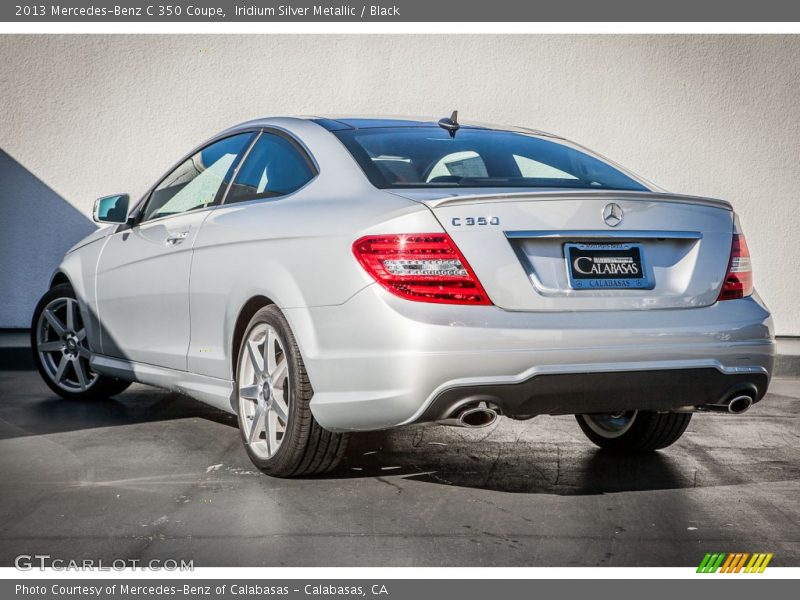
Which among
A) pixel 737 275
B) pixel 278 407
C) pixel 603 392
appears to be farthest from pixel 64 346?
pixel 737 275

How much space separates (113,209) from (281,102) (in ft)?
14.2

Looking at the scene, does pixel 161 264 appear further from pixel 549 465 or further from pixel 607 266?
pixel 607 266

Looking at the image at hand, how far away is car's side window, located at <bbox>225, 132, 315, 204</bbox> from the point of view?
4.73 m

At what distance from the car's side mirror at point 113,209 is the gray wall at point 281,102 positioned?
13.2 ft

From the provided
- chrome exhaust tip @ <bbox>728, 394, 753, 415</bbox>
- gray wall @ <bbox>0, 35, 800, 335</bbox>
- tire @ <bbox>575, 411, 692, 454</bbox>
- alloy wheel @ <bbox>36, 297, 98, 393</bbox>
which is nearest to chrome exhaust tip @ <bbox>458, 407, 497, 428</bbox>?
chrome exhaust tip @ <bbox>728, 394, 753, 415</bbox>

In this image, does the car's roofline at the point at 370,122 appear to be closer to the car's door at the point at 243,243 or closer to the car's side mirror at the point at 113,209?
the car's door at the point at 243,243

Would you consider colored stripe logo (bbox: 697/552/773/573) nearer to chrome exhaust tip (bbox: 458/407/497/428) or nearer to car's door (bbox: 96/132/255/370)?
chrome exhaust tip (bbox: 458/407/497/428)

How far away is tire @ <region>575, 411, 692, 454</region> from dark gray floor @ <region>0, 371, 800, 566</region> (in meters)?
0.10

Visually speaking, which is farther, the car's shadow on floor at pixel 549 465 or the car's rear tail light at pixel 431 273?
the car's shadow on floor at pixel 549 465

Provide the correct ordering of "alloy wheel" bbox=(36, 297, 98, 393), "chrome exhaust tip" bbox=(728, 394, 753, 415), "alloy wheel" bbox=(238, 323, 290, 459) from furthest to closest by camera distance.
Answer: "alloy wheel" bbox=(36, 297, 98, 393)
"alloy wheel" bbox=(238, 323, 290, 459)
"chrome exhaust tip" bbox=(728, 394, 753, 415)

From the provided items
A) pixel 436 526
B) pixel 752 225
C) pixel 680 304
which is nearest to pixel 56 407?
pixel 436 526

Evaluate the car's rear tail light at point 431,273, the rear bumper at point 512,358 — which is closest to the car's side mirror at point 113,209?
the rear bumper at point 512,358

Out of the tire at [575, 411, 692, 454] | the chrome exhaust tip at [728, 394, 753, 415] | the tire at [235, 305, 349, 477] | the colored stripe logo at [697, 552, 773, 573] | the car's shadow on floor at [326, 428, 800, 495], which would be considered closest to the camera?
the colored stripe logo at [697, 552, 773, 573]

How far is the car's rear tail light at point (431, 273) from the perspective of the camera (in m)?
3.83
